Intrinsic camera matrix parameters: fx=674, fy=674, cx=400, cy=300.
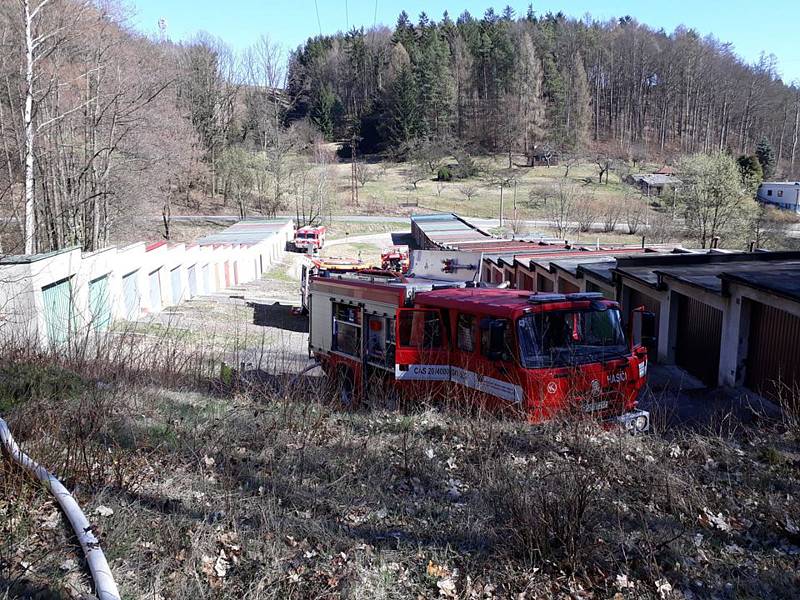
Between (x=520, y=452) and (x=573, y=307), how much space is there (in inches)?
100

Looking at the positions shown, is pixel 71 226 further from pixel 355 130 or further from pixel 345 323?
pixel 355 130

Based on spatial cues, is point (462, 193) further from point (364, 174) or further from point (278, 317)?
point (278, 317)

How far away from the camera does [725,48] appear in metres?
113

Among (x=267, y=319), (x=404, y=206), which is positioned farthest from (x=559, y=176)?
(x=267, y=319)

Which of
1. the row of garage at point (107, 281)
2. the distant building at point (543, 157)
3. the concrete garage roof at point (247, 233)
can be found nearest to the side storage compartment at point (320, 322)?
the row of garage at point (107, 281)

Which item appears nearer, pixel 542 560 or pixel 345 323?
pixel 542 560

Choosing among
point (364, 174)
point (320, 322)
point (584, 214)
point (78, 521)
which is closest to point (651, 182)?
point (584, 214)

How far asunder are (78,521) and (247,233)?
48431 millimetres

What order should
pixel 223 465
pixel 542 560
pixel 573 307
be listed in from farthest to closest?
1. pixel 573 307
2. pixel 223 465
3. pixel 542 560

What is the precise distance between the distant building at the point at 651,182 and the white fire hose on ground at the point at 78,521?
80.2 meters

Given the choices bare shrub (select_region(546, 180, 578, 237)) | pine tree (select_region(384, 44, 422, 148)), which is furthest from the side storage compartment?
pine tree (select_region(384, 44, 422, 148))

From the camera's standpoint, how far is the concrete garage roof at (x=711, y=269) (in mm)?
13125

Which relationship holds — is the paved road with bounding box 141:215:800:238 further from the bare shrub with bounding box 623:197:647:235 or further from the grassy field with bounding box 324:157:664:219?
the grassy field with bounding box 324:157:664:219

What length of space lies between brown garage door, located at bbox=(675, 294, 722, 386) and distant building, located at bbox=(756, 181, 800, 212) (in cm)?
6698
